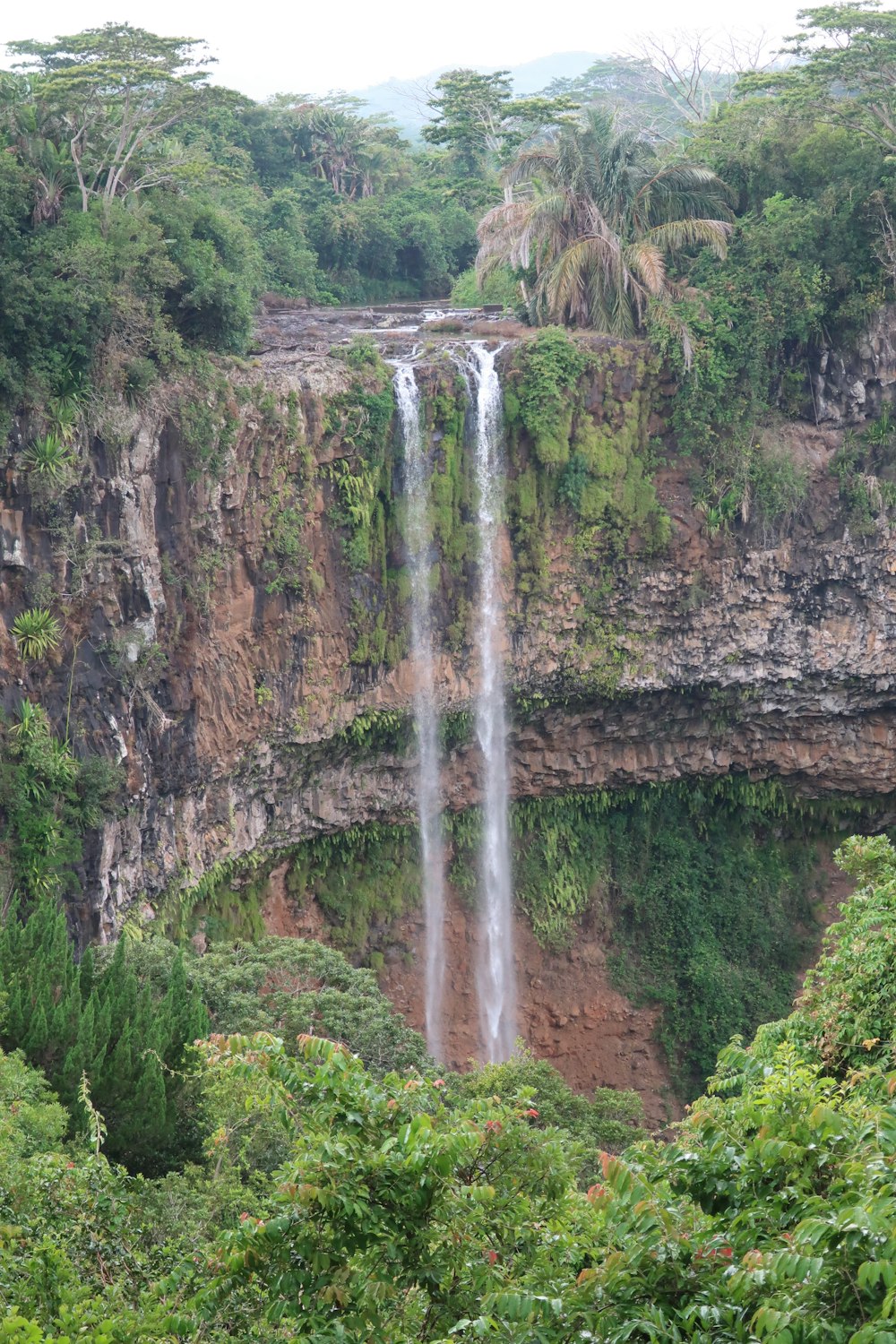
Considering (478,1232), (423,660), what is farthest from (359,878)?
(478,1232)

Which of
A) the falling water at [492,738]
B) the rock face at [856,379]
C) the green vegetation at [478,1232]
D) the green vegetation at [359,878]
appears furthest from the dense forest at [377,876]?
the green vegetation at [359,878]

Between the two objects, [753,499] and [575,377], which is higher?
[575,377]

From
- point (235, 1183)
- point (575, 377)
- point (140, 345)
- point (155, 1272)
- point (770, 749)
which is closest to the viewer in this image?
point (155, 1272)

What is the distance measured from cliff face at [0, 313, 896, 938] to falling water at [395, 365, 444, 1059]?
0.92 ft

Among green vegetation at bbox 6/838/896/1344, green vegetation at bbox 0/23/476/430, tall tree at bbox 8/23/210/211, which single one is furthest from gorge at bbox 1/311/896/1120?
green vegetation at bbox 6/838/896/1344

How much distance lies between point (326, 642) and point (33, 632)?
540cm

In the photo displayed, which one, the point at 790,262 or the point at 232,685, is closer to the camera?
the point at 232,685

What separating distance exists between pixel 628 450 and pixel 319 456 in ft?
17.5

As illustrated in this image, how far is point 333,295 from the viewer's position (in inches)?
1210

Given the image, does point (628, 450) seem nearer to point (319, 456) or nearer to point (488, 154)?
point (319, 456)

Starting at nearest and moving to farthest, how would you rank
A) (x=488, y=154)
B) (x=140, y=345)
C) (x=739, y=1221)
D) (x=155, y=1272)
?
(x=739, y=1221) < (x=155, y=1272) < (x=140, y=345) < (x=488, y=154)

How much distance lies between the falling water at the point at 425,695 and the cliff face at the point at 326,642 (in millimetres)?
281

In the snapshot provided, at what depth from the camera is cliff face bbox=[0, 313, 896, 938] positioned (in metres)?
19.4

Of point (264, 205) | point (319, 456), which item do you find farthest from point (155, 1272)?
point (264, 205)
